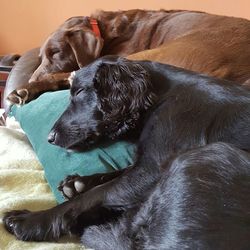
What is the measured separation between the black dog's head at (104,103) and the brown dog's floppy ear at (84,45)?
105 centimetres

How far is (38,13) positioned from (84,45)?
117 cm

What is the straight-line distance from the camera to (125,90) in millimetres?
1369

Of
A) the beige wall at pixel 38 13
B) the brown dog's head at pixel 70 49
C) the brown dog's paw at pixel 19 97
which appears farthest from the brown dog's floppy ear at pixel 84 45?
the beige wall at pixel 38 13

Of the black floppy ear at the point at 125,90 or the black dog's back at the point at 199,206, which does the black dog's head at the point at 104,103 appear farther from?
the black dog's back at the point at 199,206

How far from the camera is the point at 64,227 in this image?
3.83 ft

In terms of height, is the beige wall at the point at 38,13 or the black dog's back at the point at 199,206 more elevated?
the black dog's back at the point at 199,206

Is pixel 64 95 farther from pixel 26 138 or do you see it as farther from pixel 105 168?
pixel 105 168

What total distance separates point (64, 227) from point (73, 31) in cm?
162

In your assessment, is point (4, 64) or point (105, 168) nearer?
point (105, 168)

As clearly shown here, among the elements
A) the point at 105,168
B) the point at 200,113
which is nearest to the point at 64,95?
the point at 105,168

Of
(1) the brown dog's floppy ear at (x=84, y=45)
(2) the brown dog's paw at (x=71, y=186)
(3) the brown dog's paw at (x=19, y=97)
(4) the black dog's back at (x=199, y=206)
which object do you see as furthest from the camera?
(1) the brown dog's floppy ear at (x=84, y=45)

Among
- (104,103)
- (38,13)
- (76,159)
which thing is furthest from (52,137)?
(38,13)

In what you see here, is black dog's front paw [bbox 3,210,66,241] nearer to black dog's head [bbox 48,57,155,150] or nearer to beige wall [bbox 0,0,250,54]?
black dog's head [bbox 48,57,155,150]

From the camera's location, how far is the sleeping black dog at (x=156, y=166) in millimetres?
909
